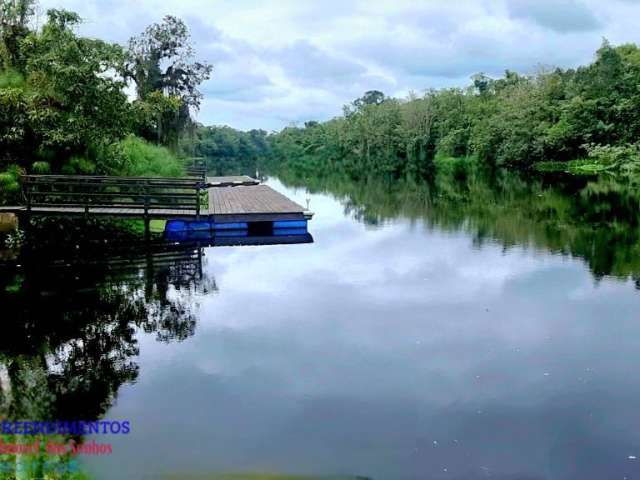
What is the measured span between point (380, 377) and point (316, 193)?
32.8 m

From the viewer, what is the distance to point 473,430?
688 cm

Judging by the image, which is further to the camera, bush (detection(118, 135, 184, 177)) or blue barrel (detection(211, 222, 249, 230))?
bush (detection(118, 135, 184, 177))

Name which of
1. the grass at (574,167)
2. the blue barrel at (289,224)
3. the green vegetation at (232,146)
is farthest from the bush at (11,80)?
the green vegetation at (232,146)

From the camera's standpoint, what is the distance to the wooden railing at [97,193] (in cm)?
1711

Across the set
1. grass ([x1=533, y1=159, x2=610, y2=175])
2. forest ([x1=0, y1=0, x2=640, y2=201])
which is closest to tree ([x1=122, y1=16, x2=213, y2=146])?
forest ([x1=0, y1=0, x2=640, y2=201])

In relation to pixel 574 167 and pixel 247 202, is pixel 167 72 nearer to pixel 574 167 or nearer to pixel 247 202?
pixel 247 202

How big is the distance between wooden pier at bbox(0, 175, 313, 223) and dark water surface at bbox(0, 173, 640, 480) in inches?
98.7

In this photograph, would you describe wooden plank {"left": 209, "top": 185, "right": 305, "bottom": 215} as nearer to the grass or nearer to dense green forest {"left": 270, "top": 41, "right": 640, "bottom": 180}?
dense green forest {"left": 270, "top": 41, "right": 640, "bottom": 180}

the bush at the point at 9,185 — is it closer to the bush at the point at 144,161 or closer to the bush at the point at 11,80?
the bush at the point at 11,80

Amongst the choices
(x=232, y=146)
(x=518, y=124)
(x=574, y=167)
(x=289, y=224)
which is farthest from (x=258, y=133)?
(x=289, y=224)

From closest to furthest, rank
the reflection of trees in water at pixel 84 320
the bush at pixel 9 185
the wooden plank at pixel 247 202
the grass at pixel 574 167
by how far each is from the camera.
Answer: the reflection of trees in water at pixel 84 320, the bush at pixel 9 185, the wooden plank at pixel 247 202, the grass at pixel 574 167

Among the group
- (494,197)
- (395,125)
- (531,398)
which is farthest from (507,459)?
(395,125)

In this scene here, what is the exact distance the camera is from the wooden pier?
17.2m

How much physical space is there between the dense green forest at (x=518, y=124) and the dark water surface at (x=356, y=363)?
33.6 metres
